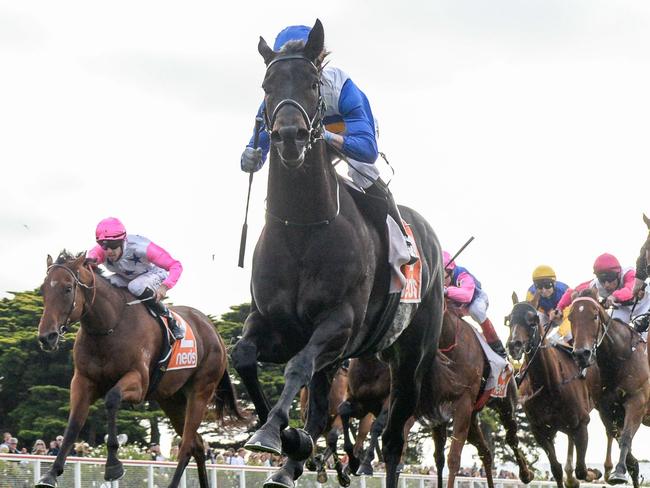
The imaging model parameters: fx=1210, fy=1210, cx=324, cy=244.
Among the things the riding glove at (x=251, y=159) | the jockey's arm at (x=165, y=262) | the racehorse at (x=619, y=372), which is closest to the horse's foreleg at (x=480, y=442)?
the racehorse at (x=619, y=372)

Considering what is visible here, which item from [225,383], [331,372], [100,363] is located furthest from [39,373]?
[331,372]

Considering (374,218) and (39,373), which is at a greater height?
(39,373)

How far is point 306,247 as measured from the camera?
6184 mm

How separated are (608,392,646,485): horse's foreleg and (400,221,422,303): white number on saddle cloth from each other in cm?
508

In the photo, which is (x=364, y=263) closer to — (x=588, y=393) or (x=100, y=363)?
(x=100, y=363)

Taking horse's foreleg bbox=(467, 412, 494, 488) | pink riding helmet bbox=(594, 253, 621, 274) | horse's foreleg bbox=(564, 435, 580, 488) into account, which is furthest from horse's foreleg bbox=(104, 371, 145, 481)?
pink riding helmet bbox=(594, 253, 621, 274)

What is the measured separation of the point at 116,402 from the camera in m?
9.83

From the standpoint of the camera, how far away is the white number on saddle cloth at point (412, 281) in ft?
22.7

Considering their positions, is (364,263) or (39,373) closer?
(364,263)

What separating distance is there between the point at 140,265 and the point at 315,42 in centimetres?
565

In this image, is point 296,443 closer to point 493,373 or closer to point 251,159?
point 251,159

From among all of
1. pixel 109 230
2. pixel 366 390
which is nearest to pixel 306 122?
pixel 109 230

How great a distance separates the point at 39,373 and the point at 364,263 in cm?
2025

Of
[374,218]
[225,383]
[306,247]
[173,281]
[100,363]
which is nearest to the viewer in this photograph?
[306,247]
